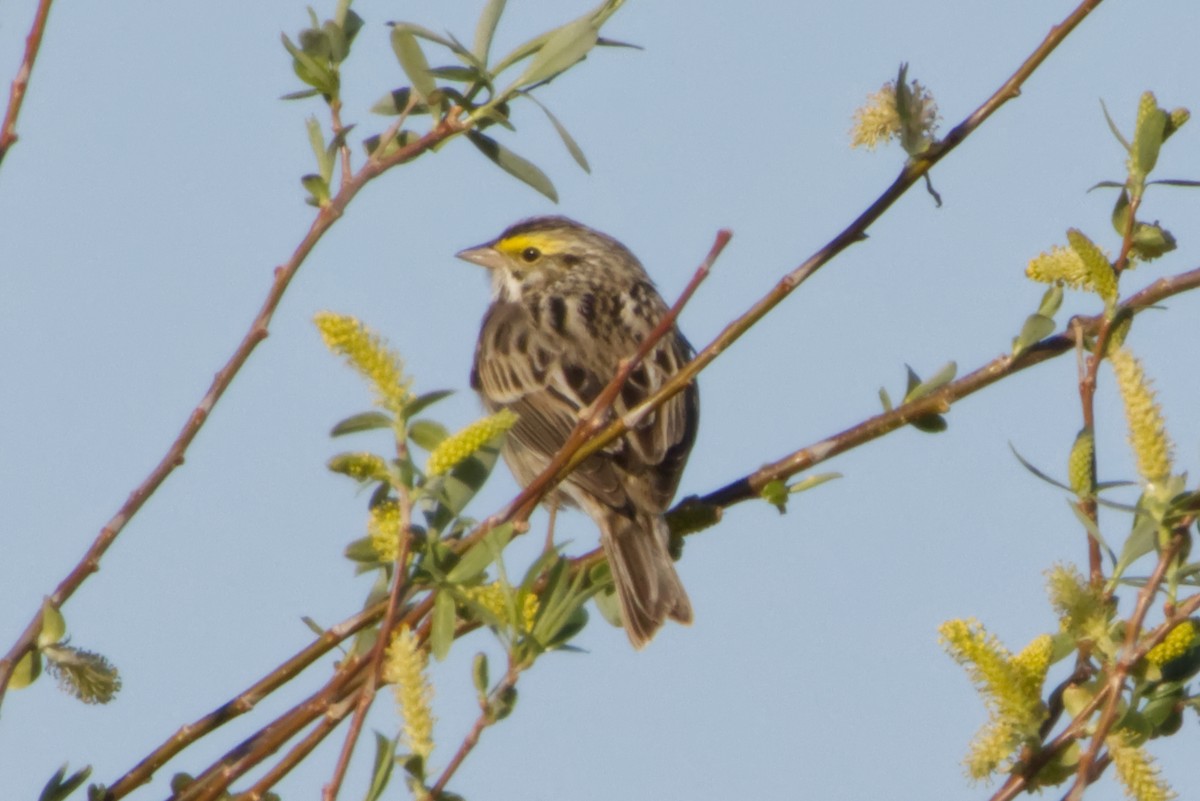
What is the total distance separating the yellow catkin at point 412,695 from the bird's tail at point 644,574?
3.57m

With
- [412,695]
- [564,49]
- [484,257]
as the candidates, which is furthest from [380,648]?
[484,257]

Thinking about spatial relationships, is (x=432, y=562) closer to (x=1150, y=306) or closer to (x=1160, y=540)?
(x=1160, y=540)

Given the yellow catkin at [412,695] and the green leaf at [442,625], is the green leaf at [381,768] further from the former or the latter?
the green leaf at [442,625]

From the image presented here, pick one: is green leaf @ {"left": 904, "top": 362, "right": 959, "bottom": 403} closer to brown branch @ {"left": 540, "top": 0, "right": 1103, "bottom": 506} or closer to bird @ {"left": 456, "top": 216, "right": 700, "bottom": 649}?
A: brown branch @ {"left": 540, "top": 0, "right": 1103, "bottom": 506}

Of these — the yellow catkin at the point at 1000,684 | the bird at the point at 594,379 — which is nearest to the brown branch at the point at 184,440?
the yellow catkin at the point at 1000,684

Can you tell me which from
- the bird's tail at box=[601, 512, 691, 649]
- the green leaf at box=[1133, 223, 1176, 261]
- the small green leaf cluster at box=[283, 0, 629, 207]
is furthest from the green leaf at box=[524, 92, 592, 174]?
the bird's tail at box=[601, 512, 691, 649]

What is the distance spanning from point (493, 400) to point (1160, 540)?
16.1 ft

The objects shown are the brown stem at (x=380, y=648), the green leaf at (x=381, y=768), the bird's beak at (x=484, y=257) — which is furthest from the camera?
the bird's beak at (x=484, y=257)

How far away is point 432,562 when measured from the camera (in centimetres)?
269

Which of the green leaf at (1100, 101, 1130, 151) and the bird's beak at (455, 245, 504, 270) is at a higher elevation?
the bird's beak at (455, 245, 504, 270)

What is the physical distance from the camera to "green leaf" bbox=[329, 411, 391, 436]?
261cm

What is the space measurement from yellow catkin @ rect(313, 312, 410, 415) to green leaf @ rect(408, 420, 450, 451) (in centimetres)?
5

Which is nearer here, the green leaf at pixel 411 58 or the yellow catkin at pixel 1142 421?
the yellow catkin at pixel 1142 421

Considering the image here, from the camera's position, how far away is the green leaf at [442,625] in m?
2.65
